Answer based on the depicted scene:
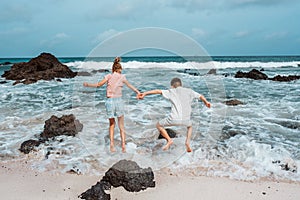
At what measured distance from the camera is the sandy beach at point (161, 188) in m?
3.84

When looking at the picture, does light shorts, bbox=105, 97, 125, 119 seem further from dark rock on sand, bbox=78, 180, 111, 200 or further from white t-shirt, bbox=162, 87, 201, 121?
dark rock on sand, bbox=78, 180, 111, 200

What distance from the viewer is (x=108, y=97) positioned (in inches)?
202

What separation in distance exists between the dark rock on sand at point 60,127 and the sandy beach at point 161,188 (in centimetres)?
188

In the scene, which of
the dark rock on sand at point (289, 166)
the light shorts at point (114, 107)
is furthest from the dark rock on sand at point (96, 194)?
the dark rock on sand at point (289, 166)

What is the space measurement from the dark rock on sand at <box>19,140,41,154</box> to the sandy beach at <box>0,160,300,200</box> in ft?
3.27

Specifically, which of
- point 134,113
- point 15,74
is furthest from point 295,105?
point 15,74

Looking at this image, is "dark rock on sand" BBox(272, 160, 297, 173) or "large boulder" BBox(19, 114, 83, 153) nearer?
"dark rock on sand" BBox(272, 160, 297, 173)

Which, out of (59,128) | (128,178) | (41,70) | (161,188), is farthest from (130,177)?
(41,70)

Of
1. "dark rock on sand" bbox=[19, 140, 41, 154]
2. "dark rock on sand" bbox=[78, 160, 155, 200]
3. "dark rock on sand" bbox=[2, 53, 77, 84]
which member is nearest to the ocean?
"dark rock on sand" bbox=[19, 140, 41, 154]

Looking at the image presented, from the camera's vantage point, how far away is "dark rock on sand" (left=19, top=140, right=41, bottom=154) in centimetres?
562

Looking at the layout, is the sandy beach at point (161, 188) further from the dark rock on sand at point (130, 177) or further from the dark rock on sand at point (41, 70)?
the dark rock on sand at point (41, 70)

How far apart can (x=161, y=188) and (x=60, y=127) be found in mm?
3371

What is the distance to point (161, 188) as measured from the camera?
4.06m

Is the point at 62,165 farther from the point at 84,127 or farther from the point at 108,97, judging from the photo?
the point at 84,127
